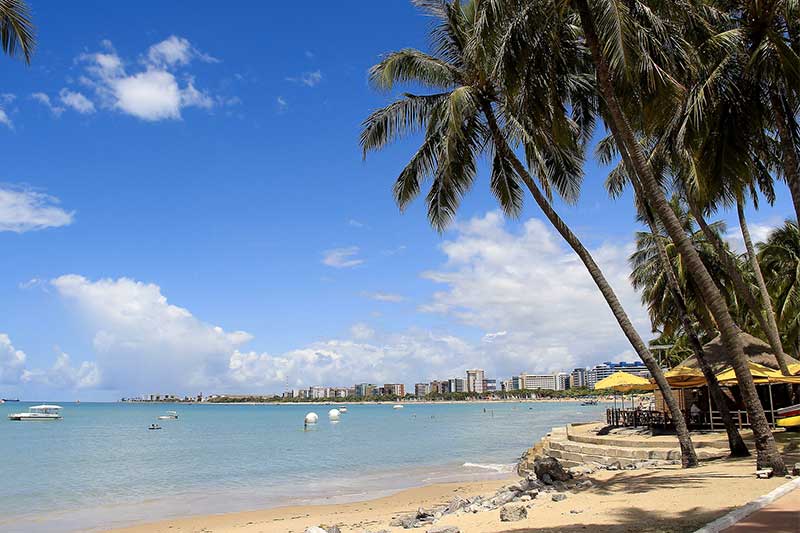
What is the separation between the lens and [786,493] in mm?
8086

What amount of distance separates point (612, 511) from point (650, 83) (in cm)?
681

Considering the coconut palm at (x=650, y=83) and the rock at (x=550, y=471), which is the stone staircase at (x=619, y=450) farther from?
the coconut palm at (x=650, y=83)

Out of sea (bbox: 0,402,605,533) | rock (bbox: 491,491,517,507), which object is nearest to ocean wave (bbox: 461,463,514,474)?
sea (bbox: 0,402,605,533)

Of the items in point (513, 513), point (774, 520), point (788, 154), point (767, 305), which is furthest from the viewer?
point (767, 305)

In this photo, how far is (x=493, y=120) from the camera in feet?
45.9

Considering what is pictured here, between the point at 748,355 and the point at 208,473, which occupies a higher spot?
the point at 748,355

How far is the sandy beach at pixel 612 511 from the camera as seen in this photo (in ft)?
26.0

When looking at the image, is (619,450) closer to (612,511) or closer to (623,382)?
(623,382)

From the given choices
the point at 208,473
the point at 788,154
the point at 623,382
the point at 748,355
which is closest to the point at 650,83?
the point at 788,154

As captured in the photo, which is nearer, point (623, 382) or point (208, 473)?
point (623, 382)

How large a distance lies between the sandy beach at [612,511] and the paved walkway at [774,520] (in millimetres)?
540

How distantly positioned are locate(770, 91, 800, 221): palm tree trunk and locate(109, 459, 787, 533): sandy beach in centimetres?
523

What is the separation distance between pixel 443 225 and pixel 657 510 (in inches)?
349

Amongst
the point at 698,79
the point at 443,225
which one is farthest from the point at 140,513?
the point at 698,79
